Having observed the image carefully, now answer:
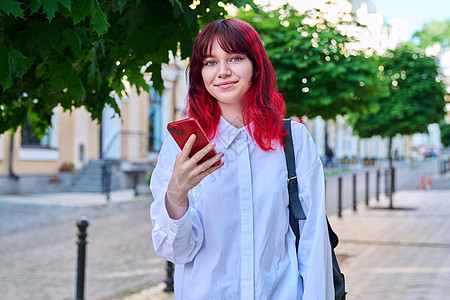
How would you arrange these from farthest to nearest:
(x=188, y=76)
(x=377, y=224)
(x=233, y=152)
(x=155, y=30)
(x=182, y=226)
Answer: (x=377, y=224) → (x=155, y=30) → (x=188, y=76) → (x=233, y=152) → (x=182, y=226)

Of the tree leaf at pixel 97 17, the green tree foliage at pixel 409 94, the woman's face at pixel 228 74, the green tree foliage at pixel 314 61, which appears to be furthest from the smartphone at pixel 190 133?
the green tree foliage at pixel 409 94

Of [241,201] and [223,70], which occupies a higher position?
[223,70]

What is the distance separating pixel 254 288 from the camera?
73.0 inches

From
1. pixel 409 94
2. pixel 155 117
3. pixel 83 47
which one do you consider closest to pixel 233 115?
pixel 83 47

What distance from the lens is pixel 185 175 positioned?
176cm

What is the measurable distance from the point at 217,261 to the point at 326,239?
1.26ft

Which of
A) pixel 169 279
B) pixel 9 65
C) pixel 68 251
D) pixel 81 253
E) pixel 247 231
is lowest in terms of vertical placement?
pixel 68 251

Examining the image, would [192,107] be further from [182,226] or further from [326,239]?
[326,239]

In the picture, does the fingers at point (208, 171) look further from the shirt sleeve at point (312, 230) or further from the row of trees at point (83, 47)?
the row of trees at point (83, 47)

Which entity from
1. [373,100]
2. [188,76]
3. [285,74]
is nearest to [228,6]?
[188,76]

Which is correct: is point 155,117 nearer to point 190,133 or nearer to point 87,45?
point 87,45

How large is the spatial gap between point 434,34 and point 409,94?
3477 cm

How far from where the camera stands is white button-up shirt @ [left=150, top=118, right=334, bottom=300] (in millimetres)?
1860

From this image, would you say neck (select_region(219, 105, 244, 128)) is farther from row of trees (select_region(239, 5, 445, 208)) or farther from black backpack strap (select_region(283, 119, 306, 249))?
row of trees (select_region(239, 5, 445, 208))
